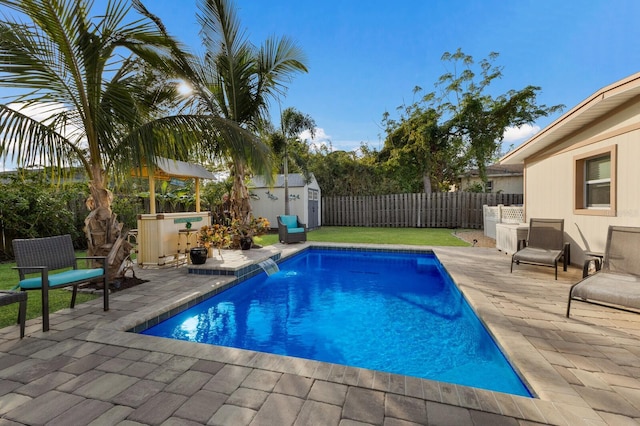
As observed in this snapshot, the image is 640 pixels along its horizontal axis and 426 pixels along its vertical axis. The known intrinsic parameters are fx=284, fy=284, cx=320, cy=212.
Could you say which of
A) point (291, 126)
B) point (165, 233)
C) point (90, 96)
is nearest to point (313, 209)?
point (291, 126)

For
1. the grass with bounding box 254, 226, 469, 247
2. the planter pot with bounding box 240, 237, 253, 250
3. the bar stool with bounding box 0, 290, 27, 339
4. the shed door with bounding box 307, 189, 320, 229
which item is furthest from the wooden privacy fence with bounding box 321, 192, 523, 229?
the bar stool with bounding box 0, 290, 27, 339

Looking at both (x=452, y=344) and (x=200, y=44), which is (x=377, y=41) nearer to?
(x=200, y=44)

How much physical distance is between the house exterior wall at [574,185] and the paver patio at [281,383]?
7.96 ft

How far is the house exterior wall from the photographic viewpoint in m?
4.50

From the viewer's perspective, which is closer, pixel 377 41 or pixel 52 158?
pixel 52 158

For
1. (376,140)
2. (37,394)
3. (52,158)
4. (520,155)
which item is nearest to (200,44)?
(52,158)

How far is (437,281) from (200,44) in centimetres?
793

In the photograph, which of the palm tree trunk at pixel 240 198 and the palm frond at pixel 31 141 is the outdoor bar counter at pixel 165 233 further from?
the palm frond at pixel 31 141

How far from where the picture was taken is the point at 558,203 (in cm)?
654

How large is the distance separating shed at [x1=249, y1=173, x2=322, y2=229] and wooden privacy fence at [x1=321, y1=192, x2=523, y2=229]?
2507 mm

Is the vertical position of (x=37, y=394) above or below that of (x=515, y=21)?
below

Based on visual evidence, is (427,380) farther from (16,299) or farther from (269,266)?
(269,266)

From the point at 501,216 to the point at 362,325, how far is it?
787cm

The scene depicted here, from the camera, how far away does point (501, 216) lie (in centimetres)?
948
